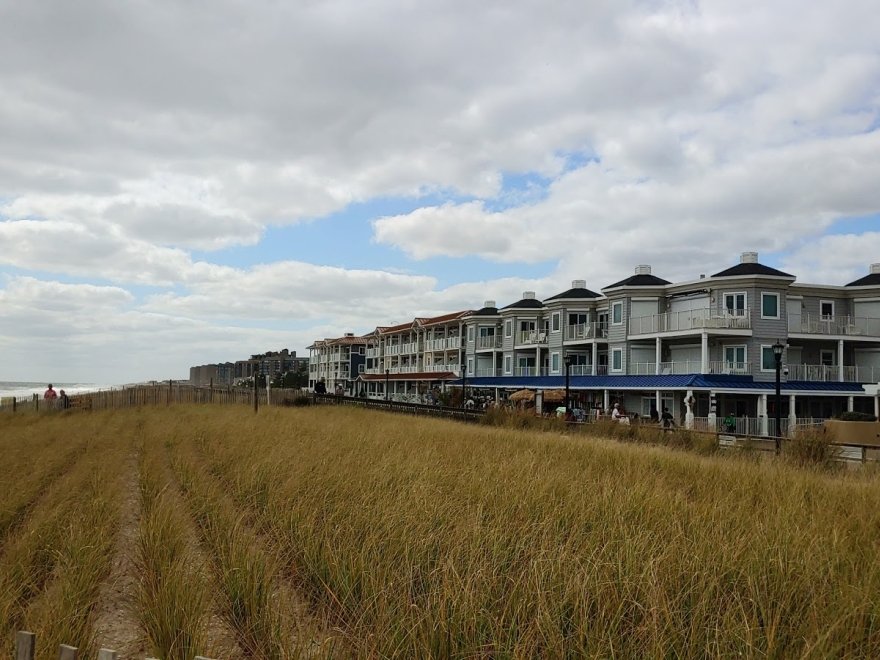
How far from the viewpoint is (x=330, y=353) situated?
324ft

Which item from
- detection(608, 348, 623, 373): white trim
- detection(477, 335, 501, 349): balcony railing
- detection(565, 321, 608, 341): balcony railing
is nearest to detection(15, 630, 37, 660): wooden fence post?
Answer: detection(608, 348, 623, 373): white trim

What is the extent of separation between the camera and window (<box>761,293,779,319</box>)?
35312 millimetres

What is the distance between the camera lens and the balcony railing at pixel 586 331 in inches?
1720

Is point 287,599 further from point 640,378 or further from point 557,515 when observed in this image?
point 640,378

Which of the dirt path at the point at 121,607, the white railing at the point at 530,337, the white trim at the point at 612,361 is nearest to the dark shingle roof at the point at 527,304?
the white railing at the point at 530,337

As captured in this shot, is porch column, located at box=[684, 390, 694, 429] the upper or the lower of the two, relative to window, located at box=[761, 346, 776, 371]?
lower

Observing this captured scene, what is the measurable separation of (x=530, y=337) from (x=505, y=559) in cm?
4594

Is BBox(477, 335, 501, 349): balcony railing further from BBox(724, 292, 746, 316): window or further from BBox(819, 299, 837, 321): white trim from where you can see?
BBox(819, 299, 837, 321): white trim

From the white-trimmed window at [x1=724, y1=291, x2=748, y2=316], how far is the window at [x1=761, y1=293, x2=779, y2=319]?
3.08ft

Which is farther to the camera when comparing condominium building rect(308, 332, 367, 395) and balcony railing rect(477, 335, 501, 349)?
condominium building rect(308, 332, 367, 395)

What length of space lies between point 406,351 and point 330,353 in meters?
27.0

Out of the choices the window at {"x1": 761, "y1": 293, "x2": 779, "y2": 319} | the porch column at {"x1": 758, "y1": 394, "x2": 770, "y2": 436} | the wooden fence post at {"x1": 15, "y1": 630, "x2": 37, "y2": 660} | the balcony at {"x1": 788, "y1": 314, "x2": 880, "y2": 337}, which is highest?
the window at {"x1": 761, "y1": 293, "x2": 779, "y2": 319}

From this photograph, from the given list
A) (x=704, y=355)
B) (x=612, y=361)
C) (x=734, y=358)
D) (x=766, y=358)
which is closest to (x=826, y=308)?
(x=766, y=358)

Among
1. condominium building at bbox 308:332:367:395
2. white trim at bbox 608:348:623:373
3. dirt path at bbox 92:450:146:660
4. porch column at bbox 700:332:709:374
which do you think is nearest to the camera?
dirt path at bbox 92:450:146:660
